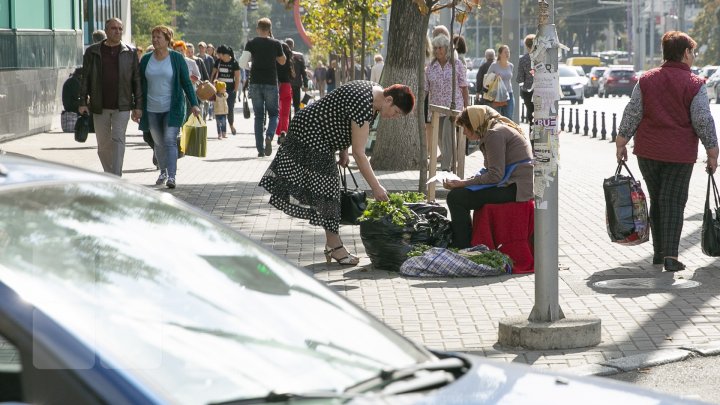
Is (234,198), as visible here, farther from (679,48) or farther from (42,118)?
(42,118)

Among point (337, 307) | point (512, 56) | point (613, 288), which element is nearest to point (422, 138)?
point (613, 288)

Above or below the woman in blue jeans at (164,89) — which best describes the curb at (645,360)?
below

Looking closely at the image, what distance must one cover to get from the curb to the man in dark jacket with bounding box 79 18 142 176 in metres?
8.09

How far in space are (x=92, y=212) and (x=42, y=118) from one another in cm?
2406

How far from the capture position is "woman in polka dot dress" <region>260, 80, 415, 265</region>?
9422 millimetres

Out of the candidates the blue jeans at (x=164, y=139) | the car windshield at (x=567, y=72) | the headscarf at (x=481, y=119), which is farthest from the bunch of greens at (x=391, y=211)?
the car windshield at (x=567, y=72)

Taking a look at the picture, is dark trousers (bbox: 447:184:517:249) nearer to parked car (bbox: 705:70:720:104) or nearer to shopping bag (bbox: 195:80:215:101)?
shopping bag (bbox: 195:80:215:101)

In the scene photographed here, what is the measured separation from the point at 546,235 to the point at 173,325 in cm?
456

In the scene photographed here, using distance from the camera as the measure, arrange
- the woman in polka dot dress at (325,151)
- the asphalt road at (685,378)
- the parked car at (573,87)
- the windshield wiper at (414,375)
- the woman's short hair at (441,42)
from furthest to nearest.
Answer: the parked car at (573,87), the woman's short hair at (441,42), the woman in polka dot dress at (325,151), the asphalt road at (685,378), the windshield wiper at (414,375)

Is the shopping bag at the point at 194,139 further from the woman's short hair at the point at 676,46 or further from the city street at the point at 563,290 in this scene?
the woman's short hair at the point at 676,46

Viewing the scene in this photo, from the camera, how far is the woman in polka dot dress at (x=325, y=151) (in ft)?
30.9

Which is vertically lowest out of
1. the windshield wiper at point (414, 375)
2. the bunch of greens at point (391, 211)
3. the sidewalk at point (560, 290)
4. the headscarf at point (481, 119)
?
the sidewalk at point (560, 290)

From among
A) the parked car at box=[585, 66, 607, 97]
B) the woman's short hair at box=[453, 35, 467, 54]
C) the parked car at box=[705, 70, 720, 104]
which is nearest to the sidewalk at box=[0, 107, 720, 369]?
the woman's short hair at box=[453, 35, 467, 54]

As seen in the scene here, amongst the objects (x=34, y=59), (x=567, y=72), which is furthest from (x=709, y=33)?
(x=34, y=59)
